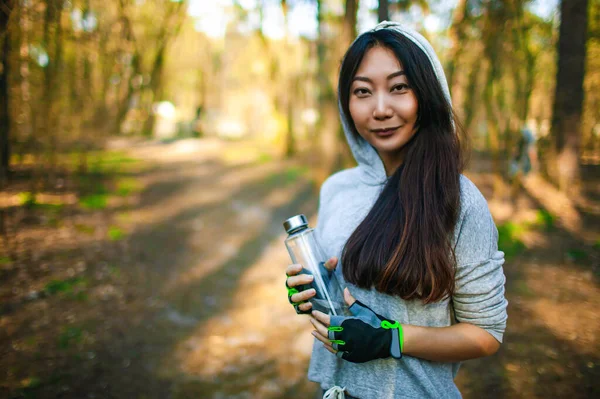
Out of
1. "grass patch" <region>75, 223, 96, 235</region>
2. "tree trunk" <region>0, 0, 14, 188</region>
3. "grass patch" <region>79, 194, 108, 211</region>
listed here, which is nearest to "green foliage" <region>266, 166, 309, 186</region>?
"grass patch" <region>79, 194, 108, 211</region>

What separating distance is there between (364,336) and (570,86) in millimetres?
8404

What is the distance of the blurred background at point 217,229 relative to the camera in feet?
12.5

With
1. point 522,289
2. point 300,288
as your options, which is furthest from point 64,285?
point 522,289

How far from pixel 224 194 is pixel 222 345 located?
6986 millimetres

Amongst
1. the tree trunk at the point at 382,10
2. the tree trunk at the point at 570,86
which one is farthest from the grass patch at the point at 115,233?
the tree trunk at the point at 570,86

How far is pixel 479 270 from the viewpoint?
132 centimetres

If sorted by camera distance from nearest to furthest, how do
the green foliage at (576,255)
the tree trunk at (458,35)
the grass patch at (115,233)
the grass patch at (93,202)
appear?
the green foliage at (576,255) → the grass patch at (115,233) → the tree trunk at (458,35) → the grass patch at (93,202)

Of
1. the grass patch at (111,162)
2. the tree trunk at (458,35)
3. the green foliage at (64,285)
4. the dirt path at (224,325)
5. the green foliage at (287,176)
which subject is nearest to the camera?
the dirt path at (224,325)

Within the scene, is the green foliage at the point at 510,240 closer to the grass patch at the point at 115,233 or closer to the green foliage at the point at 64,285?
the green foliage at the point at 64,285

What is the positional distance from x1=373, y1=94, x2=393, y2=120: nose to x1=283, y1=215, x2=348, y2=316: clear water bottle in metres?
0.49

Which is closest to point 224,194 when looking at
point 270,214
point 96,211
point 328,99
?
point 270,214

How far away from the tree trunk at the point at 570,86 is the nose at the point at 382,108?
311 inches

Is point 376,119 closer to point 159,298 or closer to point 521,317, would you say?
point 521,317

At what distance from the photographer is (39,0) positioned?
5.16 m
